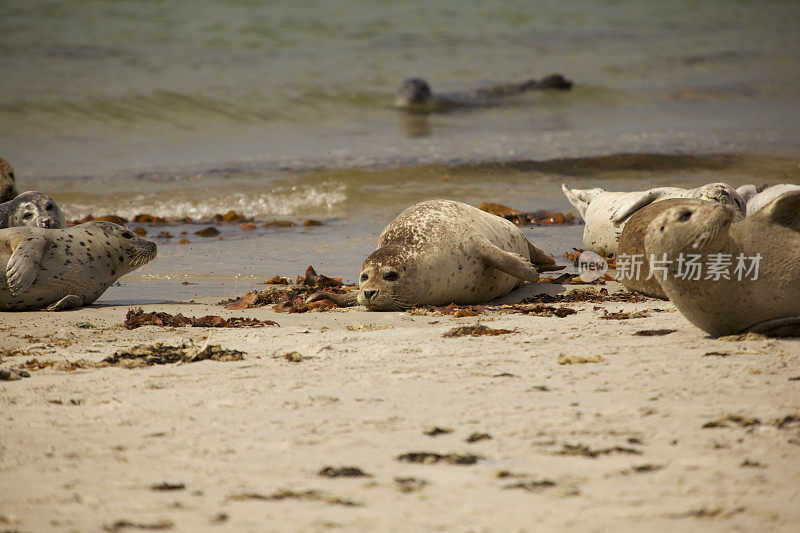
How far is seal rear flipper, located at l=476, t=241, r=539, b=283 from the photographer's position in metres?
5.72

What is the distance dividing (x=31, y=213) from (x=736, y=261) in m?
5.27

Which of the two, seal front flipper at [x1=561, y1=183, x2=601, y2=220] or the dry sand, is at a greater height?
seal front flipper at [x1=561, y1=183, x2=601, y2=220]

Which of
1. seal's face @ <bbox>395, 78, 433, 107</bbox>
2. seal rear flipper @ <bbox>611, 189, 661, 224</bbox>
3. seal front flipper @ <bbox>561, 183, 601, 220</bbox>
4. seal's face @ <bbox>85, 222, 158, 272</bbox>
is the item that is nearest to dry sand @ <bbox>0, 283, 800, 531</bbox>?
seal's face @ <bbox>85, 222, 158, 272</bbox>

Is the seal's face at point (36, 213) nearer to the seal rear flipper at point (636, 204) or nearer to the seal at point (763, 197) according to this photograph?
the seal rear flipper at point (636, 204)

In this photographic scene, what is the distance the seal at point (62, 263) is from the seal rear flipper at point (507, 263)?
8.66ft

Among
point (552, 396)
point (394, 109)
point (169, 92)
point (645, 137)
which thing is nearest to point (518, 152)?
point (645, 137)

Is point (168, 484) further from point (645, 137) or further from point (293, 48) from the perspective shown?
point (293, 48)

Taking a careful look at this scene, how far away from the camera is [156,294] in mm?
6367

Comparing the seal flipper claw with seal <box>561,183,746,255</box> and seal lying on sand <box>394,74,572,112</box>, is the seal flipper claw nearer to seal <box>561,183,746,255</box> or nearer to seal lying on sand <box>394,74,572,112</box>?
Answer: seal <box>561,183,746,255</box>

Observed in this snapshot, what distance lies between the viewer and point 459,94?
70.7 ft

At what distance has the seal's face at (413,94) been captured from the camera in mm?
20078

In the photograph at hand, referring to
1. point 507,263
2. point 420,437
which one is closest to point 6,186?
point 507,263

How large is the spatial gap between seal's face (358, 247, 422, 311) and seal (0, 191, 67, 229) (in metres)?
2.70

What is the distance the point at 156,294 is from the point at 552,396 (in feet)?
13.5
